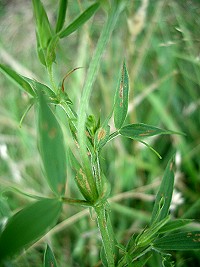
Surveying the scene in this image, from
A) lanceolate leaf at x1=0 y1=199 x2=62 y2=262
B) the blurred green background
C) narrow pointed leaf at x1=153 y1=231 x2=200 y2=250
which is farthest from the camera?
the blurred green background

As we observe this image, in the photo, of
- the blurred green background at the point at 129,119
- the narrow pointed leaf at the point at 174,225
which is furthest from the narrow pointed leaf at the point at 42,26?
the blurred green background at the point at 129,119

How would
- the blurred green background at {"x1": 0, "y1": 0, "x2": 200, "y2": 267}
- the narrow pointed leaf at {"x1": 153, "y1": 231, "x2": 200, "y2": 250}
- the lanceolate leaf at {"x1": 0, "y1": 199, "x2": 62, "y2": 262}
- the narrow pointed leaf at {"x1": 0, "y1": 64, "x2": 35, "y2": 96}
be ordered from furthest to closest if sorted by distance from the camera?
the blurred green background at {"x1": 0, "y1": 0, "x2": 200, "y2": 267} < the narrow pointed leaf at {"x1": 153, "y1": 231, "x2": 200, "y2": 250} < the narrow pointed leaf at {"x1": 0, "y1": 64, "x2": 35, "y2": 96} < the lanceolate leaf at {"x1": 0, "y1": 199, "x2": 62, "y2": 262}

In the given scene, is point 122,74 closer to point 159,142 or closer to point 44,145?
point 44,145

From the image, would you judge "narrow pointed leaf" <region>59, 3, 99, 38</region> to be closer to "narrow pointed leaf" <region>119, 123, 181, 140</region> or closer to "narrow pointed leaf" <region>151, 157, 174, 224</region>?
"narrow pointed leaf" <region>119, 123, 181, 140</region>

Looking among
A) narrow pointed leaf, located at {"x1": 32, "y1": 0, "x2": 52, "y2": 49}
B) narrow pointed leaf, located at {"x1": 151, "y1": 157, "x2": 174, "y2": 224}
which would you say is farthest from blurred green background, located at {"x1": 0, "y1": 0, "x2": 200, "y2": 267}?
narrow pointed leaf, located at {"x1": 32, "y1": 0, "x2": 52, "y2": 49}

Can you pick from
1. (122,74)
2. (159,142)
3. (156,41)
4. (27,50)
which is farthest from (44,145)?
(27,50)

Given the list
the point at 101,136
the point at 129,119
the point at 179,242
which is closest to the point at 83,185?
the point at 101,136
